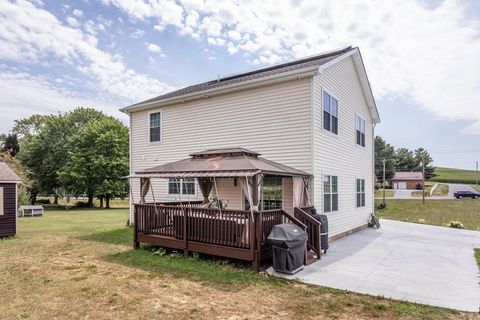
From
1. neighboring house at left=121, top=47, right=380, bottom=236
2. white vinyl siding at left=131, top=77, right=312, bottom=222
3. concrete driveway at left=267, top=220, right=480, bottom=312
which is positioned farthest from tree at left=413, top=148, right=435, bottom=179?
white vinyl siding at left=131, top=77, right=312, bottom=222

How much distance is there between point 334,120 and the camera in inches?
422

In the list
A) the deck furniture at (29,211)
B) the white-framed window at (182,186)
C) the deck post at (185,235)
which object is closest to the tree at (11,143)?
the deck furniture at (29,211)

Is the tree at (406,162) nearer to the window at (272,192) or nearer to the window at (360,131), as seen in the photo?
the window at (360,131)

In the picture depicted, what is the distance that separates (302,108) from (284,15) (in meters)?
3.32

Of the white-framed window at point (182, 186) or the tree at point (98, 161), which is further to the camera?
the tree at point (98, 161)

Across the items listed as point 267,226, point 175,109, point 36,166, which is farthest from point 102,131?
point 267,226

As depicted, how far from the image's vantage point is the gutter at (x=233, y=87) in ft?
29.5

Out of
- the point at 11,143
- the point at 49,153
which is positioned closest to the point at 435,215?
the point at 49,153

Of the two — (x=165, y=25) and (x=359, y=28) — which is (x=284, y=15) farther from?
(x=165, y=25)

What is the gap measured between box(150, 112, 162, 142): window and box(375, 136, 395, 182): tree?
51663 millimetres

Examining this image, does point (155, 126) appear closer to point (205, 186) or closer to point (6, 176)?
point (205, 186)

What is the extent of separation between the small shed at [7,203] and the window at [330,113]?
1140 centimetres

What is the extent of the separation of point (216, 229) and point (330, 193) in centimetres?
482

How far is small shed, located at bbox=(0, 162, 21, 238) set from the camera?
10664mm
